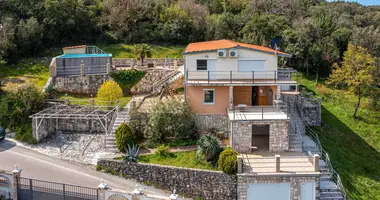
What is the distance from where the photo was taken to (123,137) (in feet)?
79.9

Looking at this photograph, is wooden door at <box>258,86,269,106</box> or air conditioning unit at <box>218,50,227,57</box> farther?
wooden door at <box>258,86,269,106</box>

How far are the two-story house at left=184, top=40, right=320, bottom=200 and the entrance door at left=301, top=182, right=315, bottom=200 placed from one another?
811mm

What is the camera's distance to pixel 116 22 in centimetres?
4934

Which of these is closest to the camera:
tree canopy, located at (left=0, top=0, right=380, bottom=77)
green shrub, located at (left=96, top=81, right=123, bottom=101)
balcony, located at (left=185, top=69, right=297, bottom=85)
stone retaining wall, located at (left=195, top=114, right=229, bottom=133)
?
stone retaining wall, located at (left=195, top=114, right=229, bottom=133)

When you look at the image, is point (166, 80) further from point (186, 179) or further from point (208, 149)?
point (186, 179)

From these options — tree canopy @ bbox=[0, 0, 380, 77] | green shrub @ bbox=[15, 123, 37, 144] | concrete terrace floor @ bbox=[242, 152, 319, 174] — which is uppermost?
tree canopy @ bbox=[0, 0, 380, 77]

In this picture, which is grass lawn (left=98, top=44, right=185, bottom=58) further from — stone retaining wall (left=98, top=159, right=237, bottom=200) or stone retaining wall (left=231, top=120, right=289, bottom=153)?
stone retaining wall (left=98, top=159, right=237, bottom=200)

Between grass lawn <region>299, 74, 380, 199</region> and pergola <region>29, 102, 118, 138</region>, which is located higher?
pergola <region>29, 102, 118, 138</region>

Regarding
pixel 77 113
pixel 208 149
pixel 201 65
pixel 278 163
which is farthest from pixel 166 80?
pixel 278 163

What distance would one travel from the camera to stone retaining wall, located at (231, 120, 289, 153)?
24422mm

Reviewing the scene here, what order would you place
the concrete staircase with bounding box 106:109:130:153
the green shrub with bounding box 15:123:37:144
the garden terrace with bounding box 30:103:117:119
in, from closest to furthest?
the concrete staircase with bounding box 106:109:130:153 < the garden terrace with bounding box 30:103:117:119 < the green shrub with bounding box 15:123:37:144

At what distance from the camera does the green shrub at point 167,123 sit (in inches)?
1006

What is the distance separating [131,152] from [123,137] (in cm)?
136

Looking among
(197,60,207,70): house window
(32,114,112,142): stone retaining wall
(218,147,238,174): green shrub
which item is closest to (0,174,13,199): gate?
(32,114,112,142): stone retaining wall
